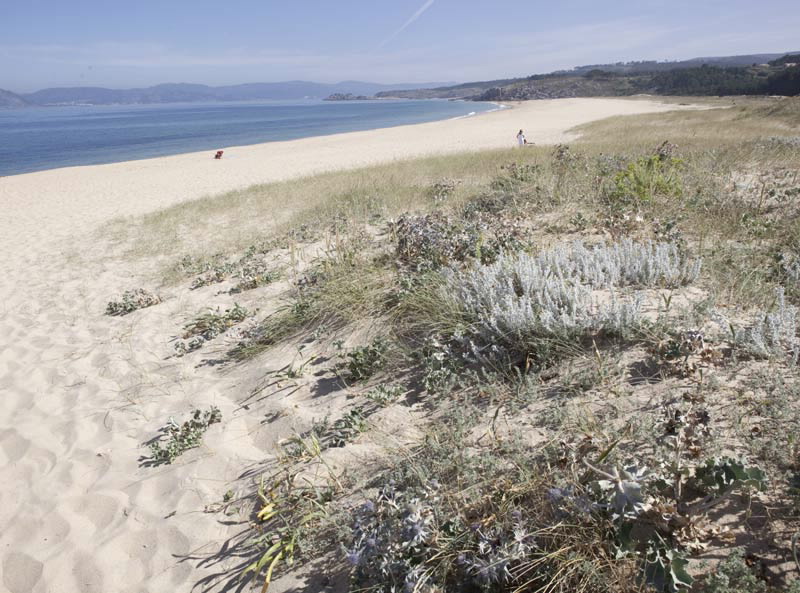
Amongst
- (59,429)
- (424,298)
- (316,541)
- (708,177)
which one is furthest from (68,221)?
(708,177)

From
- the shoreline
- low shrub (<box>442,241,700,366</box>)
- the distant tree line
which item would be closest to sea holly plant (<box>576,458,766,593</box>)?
low shrub (<box>442,241,700,366</box>)

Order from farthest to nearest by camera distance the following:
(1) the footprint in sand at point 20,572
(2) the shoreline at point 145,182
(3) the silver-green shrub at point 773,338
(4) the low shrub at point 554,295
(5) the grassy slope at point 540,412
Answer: (2) the shoreline at point 145,182 < (4) the low shrub at point 554,295 < (3) the silver-green shrub at point 773,338 < (1) the footprint in sand at point 20,572 < (5) the grassy slope at point 540,412

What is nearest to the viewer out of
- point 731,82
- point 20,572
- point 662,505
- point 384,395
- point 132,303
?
point 662,505

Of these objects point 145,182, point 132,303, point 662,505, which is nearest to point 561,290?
point 662,505

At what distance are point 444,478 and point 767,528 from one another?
145 cm

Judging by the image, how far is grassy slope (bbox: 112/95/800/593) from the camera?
80.7 inches

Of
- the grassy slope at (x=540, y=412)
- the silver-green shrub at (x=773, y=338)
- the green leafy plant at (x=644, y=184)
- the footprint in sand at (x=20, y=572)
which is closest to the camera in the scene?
the grassy slope at (x=540, y=412)

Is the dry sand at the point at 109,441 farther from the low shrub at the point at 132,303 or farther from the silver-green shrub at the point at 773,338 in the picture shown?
the silver-green shrub at the point at 773,338

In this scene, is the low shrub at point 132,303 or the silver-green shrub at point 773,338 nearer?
the silver-green shrub at point 773,338

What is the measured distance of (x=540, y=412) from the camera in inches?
115

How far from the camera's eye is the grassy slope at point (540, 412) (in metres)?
2.05

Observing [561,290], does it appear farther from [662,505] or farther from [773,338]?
[662,505]

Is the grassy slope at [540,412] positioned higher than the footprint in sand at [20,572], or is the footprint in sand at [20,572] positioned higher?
the grassy slope at [540,412]

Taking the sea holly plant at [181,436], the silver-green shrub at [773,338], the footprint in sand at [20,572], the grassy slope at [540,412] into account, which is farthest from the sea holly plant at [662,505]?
the footprint in sand at [20,572]
